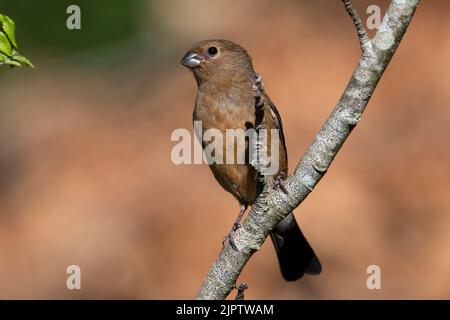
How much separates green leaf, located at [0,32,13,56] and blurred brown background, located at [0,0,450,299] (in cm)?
527

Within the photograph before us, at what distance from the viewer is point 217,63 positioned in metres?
5.41

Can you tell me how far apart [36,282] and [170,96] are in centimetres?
283

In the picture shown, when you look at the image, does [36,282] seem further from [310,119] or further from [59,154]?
[310,119]

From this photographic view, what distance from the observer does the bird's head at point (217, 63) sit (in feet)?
17.5

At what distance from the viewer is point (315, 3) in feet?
33.2

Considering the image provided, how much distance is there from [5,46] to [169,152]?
6.10 meters

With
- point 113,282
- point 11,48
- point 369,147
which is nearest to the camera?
point 11,48

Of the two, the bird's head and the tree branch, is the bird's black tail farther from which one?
the tree branch

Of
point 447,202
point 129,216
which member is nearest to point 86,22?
point 129,216

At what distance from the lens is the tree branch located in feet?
10.5

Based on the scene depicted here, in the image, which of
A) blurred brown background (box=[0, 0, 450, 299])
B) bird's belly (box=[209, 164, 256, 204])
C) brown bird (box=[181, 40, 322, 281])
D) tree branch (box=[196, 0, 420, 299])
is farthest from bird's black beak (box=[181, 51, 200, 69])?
blurred brown background (box=[0, 0, 450, 299])

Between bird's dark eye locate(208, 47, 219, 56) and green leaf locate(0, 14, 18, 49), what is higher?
bird's dark eye locate(208, 47, 219, 56)

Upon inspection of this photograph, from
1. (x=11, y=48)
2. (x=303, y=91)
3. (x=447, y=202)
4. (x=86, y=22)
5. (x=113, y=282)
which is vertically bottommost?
(x=113, y=282)

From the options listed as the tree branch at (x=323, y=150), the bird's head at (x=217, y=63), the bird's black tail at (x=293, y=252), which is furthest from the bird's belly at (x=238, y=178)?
the tree branch at (x=323, y=150)
